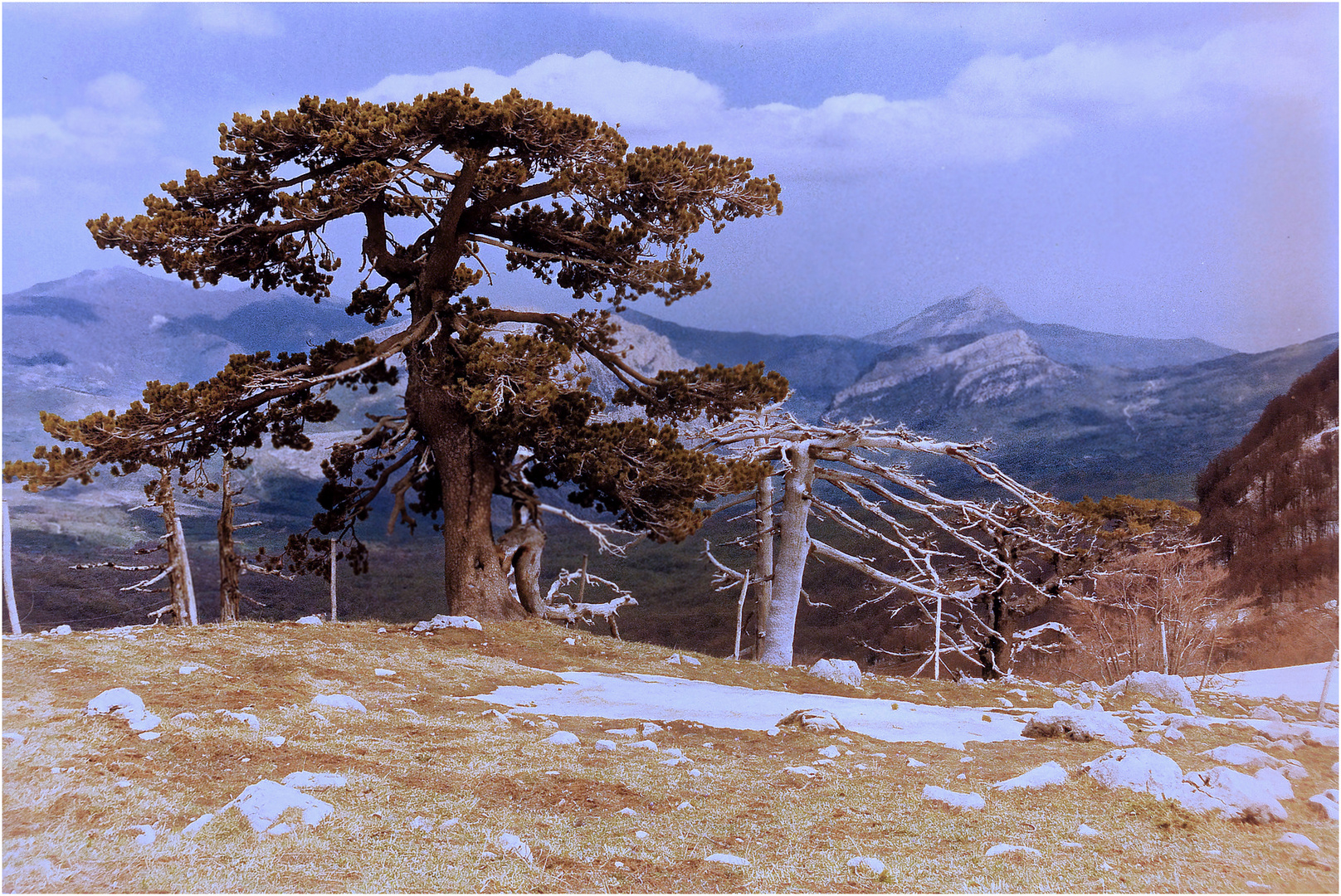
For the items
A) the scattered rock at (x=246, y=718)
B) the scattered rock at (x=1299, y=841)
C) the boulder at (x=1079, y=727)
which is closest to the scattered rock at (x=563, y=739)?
the scattered rock at (x=246, y=718)

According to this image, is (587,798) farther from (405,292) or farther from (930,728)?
(405,292)

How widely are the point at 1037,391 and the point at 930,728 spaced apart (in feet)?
237

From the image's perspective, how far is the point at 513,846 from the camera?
528cm

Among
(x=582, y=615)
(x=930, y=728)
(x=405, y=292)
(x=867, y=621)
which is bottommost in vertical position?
(x=867, y=621)

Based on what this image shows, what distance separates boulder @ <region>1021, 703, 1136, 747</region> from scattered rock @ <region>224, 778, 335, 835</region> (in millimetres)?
6212

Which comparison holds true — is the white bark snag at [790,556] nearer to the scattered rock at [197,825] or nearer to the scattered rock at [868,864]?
the scattered rock at [868,864]

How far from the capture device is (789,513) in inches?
670

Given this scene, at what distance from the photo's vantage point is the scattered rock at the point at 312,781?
→ 594cm

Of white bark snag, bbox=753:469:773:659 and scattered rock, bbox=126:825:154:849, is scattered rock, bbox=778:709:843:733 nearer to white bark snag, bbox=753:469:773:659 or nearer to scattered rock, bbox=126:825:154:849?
scattered rock, bbox=126:825:154:849

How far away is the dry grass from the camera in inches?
195

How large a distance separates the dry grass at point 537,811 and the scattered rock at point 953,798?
0.11 m

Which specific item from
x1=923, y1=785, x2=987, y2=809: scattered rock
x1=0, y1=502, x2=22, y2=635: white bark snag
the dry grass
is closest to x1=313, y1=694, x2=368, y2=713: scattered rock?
the dry grass

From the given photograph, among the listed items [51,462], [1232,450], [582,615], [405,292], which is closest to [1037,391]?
[1232,450]

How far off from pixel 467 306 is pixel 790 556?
6985 millimetres
